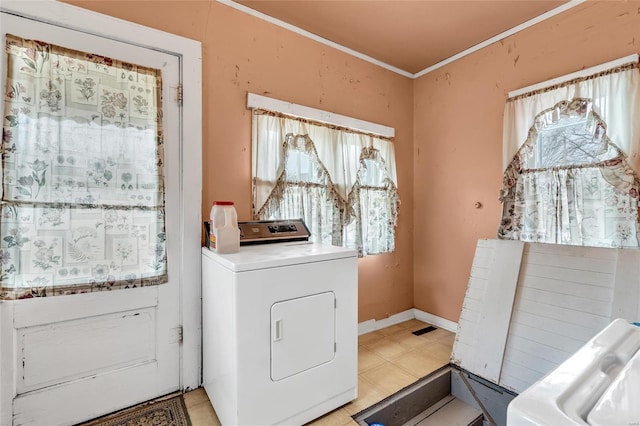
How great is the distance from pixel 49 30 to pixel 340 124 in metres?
1.88

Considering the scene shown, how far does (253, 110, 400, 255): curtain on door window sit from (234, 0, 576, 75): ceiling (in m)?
0.74

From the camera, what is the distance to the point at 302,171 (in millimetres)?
2326

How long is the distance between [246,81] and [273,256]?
1.32 m

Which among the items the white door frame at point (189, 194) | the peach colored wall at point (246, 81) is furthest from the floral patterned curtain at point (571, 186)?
the white door frame at point (189, 194)

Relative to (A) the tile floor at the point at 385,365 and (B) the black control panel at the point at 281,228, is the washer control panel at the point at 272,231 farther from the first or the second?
(A) the tile floor at the point at 385,365

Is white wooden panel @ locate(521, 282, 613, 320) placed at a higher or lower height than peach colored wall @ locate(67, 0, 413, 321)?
lower

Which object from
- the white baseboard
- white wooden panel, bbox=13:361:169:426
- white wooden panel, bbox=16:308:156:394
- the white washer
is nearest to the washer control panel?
the white washer

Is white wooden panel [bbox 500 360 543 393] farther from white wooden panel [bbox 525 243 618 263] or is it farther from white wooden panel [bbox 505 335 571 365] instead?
white wooden panel [bbox 525 243 618 263]

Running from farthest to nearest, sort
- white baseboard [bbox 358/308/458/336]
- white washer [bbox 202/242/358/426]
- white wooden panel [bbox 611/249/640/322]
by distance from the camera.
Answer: white baseboard [bbox 358/308/458/336] < white wooden panel [bbox 611/249/640/322] < white washer [bbox 202/242/358/426]

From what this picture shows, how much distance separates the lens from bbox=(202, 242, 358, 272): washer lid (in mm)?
1390

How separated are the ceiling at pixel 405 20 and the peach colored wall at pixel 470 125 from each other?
0.20 m

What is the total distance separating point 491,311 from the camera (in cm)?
207

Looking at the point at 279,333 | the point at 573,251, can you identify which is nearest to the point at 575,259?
the point at 573,251

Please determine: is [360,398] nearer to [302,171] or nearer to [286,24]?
[302,171]
